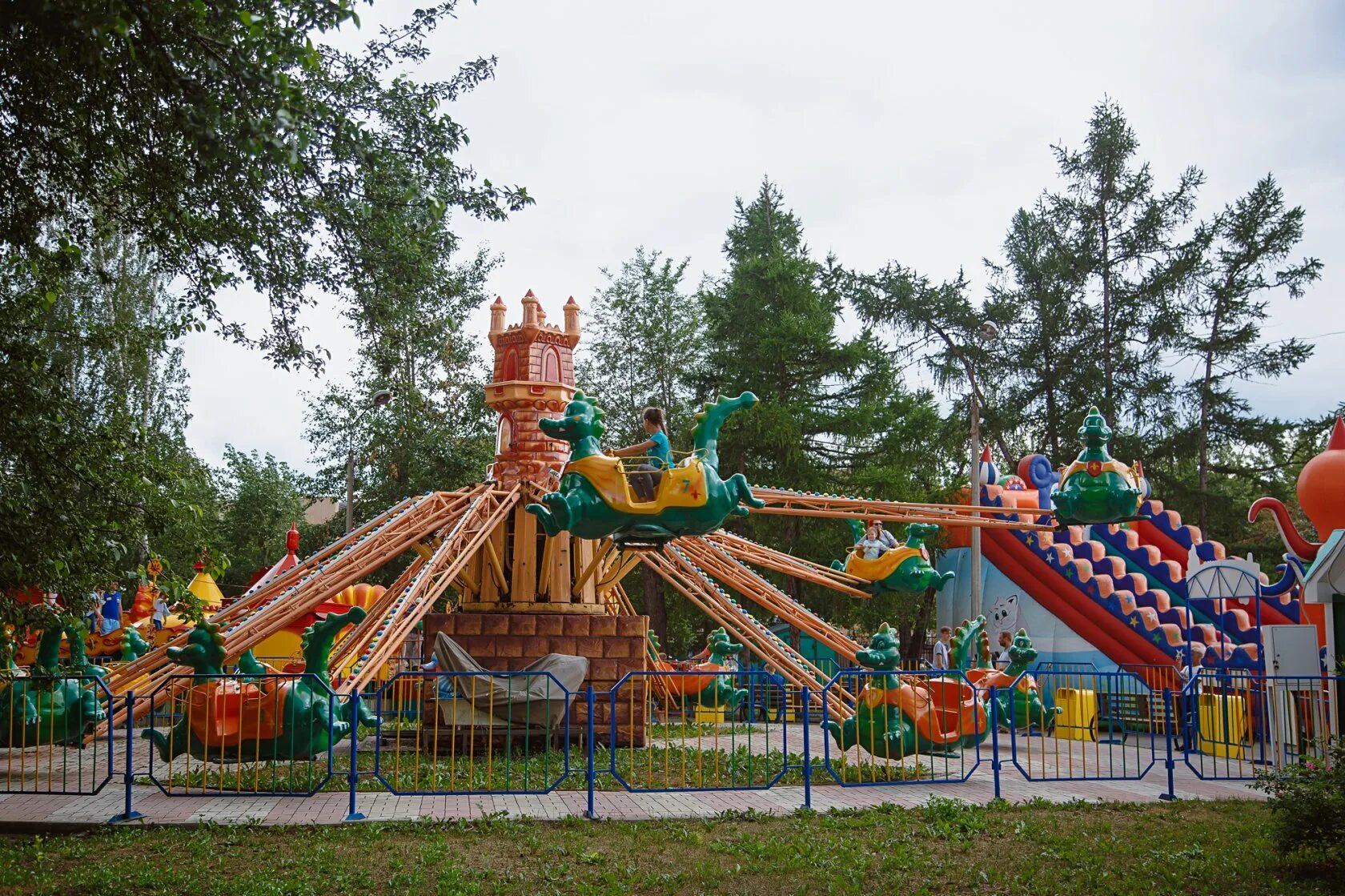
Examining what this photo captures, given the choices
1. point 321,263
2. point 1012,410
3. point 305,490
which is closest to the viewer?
point 321,263

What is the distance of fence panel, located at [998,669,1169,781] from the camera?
39.1 ft

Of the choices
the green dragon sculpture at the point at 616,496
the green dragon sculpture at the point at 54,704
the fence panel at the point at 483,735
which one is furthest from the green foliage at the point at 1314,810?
the green dragon sculpture at the point at 54,704

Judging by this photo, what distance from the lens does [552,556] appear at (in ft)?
46.9

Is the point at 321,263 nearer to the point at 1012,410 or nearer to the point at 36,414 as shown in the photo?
the point at 36,414

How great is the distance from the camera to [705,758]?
12859 millimetres

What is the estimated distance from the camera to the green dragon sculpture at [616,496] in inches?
425

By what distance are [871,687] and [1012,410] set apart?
2094 cm

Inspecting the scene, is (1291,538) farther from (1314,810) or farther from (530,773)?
(530,773)

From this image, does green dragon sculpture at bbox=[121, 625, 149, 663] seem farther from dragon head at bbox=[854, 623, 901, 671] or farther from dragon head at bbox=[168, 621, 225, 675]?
dragon head at bbox=[854, 623, 901, 671]

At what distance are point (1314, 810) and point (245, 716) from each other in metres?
8.66

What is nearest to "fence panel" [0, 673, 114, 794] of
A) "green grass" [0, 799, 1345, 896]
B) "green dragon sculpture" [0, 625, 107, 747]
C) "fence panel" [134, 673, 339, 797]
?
"green dragon sculpture" [0, 625, 107, 747]

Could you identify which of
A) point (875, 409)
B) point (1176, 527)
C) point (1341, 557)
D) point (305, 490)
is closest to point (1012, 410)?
point (875, 409)

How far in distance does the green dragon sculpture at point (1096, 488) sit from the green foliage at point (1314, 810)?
4.64m

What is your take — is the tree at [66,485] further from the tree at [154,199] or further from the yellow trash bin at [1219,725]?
the yellow trash bin at [1219,725]
